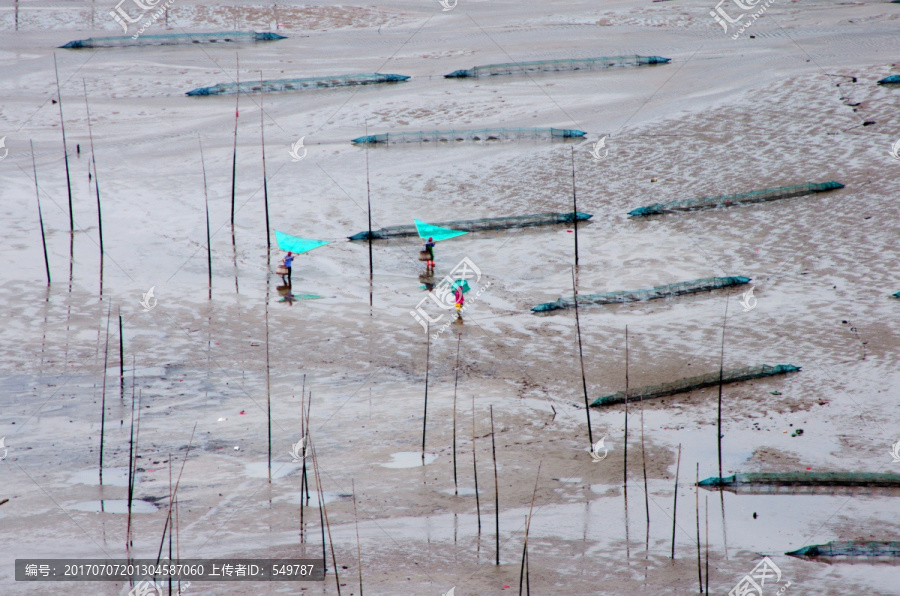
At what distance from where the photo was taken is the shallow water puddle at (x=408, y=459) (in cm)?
1095

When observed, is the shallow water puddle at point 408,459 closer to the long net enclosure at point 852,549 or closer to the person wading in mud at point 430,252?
the long net enclosure at point 852,549

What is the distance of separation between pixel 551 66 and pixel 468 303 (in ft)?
38.3

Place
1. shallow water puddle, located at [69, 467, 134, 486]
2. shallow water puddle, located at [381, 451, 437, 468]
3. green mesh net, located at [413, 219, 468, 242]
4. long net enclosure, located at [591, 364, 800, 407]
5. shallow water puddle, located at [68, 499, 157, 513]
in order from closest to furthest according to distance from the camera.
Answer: shallow water puddle, located at [68, 499, 157, 513], shallow water puddle, located at [69, 467, 134, 486], shallow water puddle, located at [381, 451, 437, 468], long net enclosure, located at [591, 364, 800, 407], green mesh net, located at [413, 219, 468, 242]

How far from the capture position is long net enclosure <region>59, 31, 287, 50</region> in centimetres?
2734

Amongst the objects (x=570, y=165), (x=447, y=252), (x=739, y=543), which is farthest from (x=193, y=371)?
(x=570, y=165)

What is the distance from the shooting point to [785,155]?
19891 mm

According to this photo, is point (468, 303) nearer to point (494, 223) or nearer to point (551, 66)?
point (494, 223)

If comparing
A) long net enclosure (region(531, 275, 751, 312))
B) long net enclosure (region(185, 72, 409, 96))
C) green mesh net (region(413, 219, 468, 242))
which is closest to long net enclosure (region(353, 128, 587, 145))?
long net enclosure (region(185, 72, 409, 96))

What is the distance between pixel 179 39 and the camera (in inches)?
1096

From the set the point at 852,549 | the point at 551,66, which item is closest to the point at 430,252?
the point at 852,549

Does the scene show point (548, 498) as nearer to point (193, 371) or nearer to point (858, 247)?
point (193, 371)

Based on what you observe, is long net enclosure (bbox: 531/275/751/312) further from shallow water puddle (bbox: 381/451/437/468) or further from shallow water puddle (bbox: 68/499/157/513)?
shallow water puddle (bbox: 68/499/157/513)

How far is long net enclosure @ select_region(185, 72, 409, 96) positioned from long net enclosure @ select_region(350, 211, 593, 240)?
7932mm

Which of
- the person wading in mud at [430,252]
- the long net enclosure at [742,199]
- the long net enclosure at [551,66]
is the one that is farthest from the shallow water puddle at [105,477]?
the long net enclosure at [551,66]
